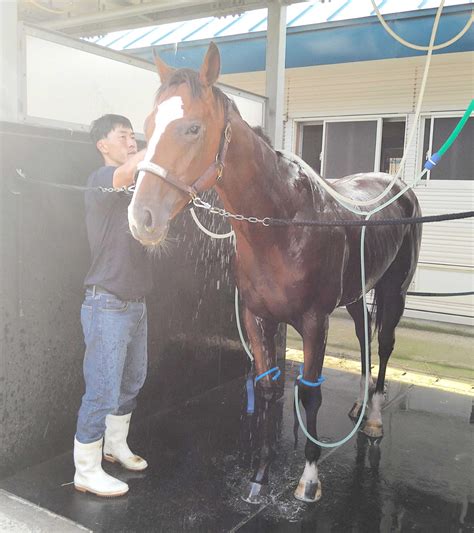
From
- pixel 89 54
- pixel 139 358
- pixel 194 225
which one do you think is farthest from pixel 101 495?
pixel 89 54

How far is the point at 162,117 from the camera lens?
2.03m

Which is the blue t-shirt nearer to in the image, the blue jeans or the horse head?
the blue jeans

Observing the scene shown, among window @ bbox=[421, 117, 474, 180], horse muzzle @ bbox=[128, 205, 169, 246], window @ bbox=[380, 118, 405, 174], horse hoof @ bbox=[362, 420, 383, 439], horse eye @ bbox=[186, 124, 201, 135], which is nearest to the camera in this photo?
horse muzzle @ bbox=[128, 205, 169, 246]

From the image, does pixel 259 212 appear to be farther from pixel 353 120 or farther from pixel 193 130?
pixel 353 120

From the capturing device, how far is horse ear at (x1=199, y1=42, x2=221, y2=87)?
2090 mm

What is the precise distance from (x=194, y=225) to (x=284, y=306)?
4.45ft

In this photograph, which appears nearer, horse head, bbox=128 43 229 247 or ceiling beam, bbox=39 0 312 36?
horse head, bbox=128 43 229 247

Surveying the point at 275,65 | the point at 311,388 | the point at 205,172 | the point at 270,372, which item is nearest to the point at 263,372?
the point at 270,372

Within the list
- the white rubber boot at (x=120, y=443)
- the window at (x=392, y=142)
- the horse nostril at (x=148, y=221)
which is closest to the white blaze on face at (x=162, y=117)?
the horse nostril at (x=148, y=221)

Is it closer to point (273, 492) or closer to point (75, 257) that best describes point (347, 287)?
point (273, 492)

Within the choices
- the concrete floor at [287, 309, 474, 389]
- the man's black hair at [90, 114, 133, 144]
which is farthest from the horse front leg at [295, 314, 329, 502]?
the concrete floor at [287, 309, 474, 389]

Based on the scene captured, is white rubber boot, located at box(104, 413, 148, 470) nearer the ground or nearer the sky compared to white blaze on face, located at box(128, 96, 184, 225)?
nearer the ground

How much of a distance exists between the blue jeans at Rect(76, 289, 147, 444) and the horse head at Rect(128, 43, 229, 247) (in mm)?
770

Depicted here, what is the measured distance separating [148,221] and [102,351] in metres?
0.97
